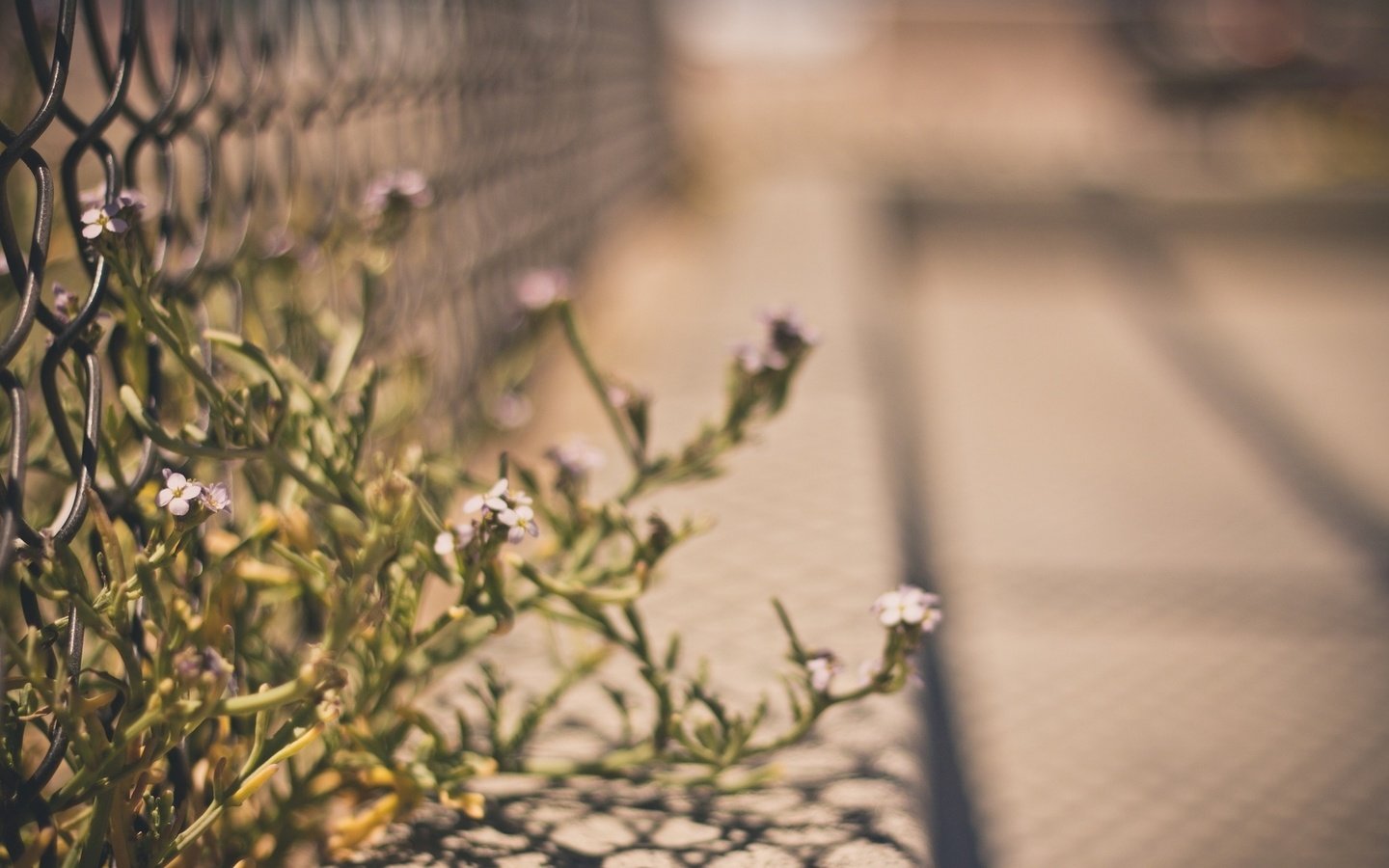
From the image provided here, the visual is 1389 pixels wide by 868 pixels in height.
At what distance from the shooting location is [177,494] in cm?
87

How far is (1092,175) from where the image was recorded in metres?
8.02

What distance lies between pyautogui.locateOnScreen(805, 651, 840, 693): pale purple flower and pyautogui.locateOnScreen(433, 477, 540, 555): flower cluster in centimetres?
30

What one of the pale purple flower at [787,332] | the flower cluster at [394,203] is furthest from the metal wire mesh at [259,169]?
the pale purple flower at [787,332]

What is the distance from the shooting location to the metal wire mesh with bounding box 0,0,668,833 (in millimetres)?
885

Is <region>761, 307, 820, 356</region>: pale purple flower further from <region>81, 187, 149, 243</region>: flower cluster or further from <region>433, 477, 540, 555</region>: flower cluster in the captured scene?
<region>81, 187, 149, 243</region>: flower cluster

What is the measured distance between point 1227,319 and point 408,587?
4569mm

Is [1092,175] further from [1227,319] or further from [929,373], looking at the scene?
[929,373]

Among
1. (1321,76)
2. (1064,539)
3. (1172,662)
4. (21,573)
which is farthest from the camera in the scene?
(1321,76)

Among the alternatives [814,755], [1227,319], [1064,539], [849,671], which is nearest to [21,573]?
[814,755]

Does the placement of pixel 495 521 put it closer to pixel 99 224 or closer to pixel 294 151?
pixel 99 224

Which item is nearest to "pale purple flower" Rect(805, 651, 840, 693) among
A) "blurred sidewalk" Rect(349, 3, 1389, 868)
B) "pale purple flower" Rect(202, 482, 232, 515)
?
"blurred sidewalk" Rect(349, 3, 1389, 868)

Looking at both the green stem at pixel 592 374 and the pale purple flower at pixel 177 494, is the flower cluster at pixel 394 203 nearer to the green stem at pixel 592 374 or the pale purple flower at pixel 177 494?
the green stem at pixel 592 374

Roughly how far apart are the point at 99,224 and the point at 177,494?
0.73 ft

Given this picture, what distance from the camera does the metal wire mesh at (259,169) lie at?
0.89m
